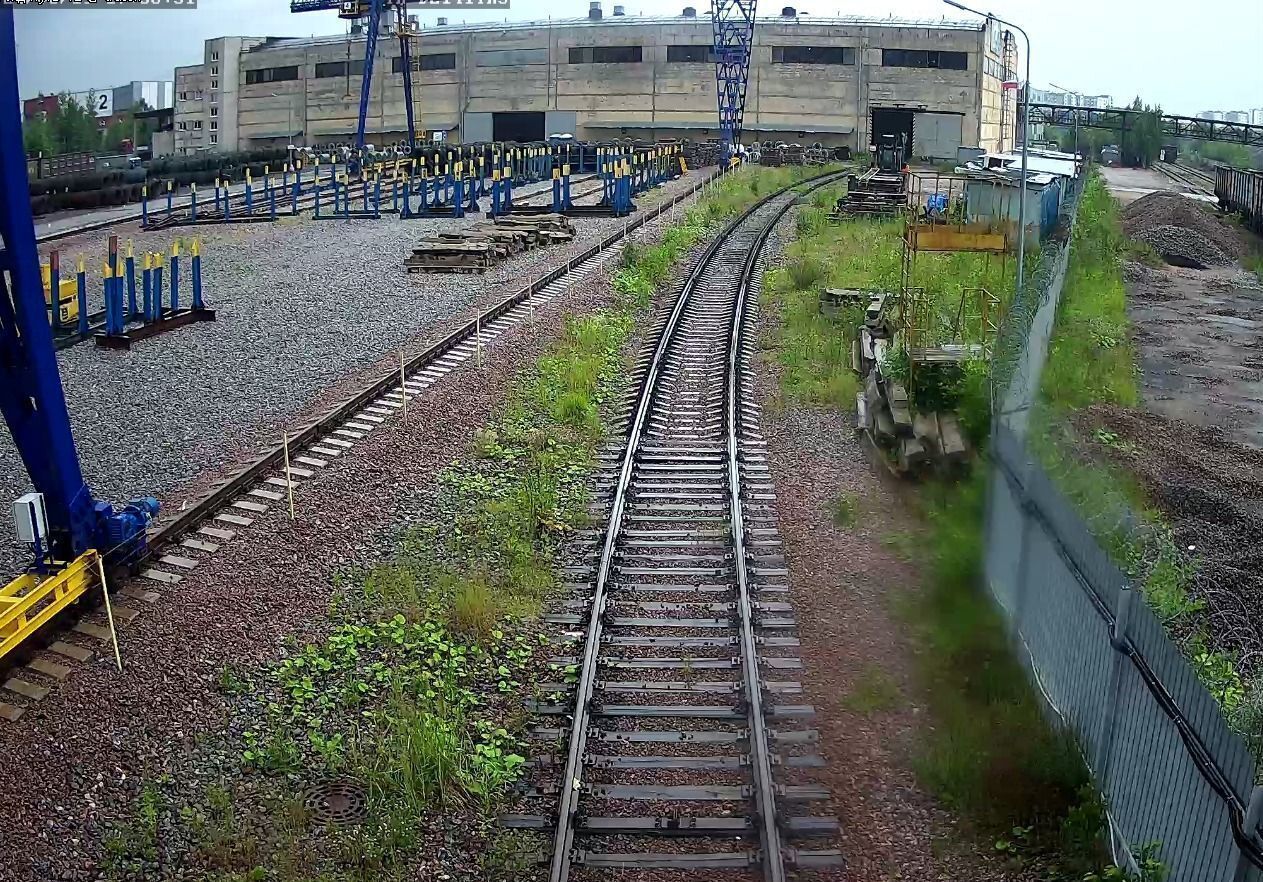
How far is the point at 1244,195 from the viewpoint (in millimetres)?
33719

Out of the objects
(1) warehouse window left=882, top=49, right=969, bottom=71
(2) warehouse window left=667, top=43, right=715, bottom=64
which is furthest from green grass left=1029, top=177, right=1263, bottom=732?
(2) warehouse window left=667, top=43, right=715, bottom=64

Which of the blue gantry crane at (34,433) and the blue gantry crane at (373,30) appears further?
the blue gantry crane at (373,30)

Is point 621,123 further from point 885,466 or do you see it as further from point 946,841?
point 946,841

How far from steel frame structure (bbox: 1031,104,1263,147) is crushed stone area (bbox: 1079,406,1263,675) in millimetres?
65538

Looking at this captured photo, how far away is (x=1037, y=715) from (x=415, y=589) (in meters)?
3.74

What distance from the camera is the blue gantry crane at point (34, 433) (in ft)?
21.2

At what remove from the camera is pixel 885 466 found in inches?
403

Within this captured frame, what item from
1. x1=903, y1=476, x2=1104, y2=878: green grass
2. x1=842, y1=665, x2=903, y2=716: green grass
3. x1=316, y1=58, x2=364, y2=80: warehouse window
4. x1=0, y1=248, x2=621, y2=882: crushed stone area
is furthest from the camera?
x1=316, y1=58, x2=364, y2=80: warehouse window

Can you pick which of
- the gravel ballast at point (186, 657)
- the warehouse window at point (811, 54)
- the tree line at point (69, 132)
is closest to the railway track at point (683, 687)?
the gravel ballast at point (186, 657)

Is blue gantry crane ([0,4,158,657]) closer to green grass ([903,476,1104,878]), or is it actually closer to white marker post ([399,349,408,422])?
white marker post ([399,349,408,422])

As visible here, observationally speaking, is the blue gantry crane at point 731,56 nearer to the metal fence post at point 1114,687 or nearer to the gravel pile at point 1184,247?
the gravel pile at point 1184,247

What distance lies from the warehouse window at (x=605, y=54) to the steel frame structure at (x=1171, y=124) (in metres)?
24.7

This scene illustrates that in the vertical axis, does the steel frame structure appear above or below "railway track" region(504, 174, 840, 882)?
above

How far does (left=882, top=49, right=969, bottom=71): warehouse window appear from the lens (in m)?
63.2
